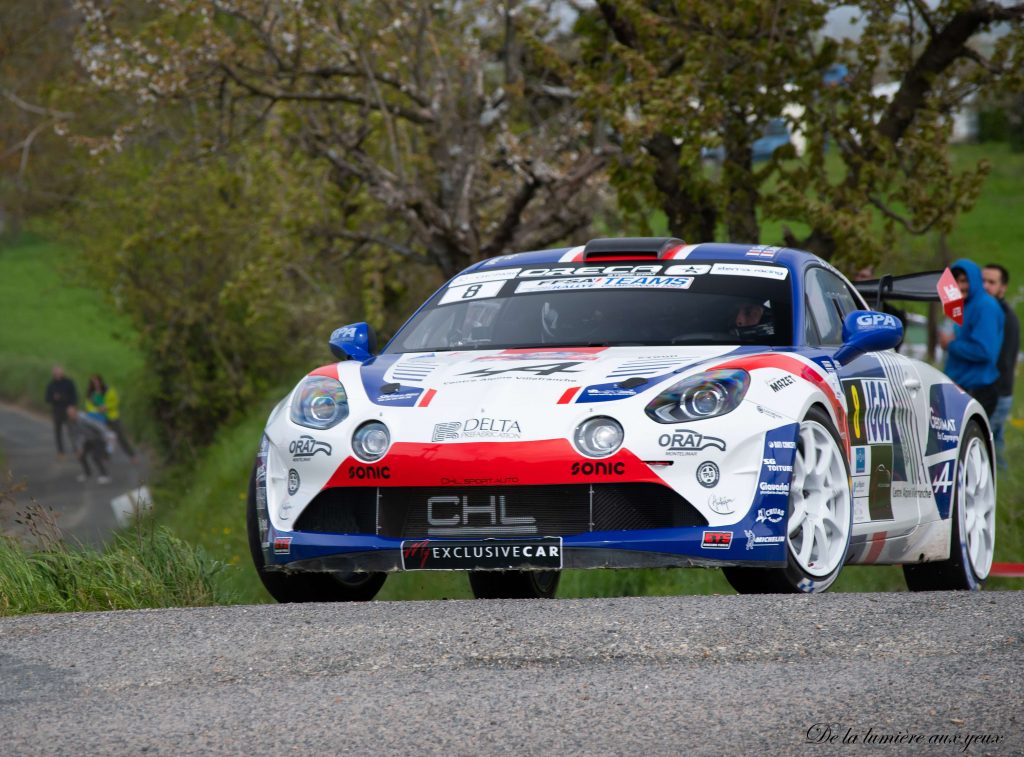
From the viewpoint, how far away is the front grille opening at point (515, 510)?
587 cm

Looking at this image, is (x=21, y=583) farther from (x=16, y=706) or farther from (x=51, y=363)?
(x=51, y=363)

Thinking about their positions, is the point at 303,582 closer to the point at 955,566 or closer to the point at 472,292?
the point at 472,292

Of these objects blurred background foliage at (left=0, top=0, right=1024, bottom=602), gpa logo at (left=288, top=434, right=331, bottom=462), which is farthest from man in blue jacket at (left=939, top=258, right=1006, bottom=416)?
gpa logo at (left=288, top=434, right=331, bottom=462)

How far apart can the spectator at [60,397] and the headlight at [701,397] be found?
34.7 metres

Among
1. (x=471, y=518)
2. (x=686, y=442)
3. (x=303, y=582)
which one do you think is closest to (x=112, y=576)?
(x=303, y=582)

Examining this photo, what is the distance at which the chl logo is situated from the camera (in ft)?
19.5

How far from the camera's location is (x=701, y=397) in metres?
5.96

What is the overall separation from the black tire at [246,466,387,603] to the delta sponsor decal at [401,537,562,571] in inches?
28.4

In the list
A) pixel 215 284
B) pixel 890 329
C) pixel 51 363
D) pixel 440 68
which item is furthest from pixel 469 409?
pixel 51 363

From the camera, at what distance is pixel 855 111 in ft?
48.1

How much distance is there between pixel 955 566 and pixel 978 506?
48 centimetres

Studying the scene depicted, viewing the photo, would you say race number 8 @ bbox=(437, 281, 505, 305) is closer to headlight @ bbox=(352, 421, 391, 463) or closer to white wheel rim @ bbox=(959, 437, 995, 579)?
headlight @ bbox=(352, 421, 391, 463)

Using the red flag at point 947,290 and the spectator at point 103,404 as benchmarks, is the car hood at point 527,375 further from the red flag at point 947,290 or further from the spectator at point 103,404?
the spectator at point 103,404

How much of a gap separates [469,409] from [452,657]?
131 centimetres
